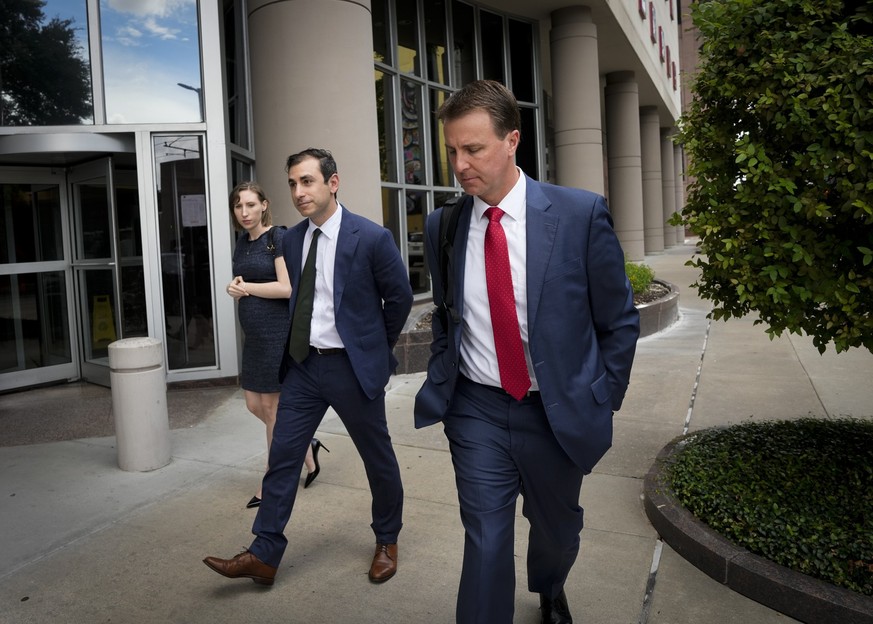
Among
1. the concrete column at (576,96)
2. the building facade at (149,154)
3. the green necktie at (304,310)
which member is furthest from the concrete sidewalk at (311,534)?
the concrete column at (576,96)

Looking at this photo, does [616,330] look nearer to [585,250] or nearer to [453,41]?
[585,250]

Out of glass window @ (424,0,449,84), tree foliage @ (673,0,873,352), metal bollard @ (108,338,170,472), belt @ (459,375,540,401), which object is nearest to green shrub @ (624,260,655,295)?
glass window @ (424,0,449,84)

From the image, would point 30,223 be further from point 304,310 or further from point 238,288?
point 304,310

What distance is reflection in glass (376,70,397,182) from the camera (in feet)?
40.1

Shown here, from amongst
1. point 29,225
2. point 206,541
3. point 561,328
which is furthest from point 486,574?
point 29,225

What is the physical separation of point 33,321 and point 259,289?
5167 millimetres

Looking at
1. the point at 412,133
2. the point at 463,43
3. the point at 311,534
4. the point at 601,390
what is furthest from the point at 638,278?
the point at 601,390

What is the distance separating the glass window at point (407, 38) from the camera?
12781 mm

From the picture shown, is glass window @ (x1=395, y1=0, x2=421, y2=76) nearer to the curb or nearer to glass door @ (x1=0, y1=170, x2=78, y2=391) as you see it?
glass door @ (x1=0, y1=170, x2=78, y2=391)

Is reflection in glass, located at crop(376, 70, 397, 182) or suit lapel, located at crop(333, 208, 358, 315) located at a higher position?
reflection in glass, located at crop(376, 70, 397, 182)

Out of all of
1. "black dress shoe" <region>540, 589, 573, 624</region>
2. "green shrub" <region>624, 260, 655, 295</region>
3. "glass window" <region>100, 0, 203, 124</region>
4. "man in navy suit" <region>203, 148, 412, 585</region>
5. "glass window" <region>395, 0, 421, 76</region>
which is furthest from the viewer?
Answer: "glass window" <region>395, 0, 421, 76</region>

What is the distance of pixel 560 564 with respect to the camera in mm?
2824

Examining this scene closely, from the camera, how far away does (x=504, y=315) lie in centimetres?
252

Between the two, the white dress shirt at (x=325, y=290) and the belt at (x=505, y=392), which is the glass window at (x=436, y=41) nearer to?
the white dress shirt at (x=325, y=290)
